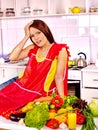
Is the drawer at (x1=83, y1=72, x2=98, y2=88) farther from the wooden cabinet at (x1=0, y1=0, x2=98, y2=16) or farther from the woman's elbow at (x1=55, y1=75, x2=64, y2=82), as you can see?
the woman's elbow at (x1=55, y1=75, x2=64, y2=82)

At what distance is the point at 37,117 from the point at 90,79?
2.24 m

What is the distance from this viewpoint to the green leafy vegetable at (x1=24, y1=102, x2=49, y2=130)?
1.57 m

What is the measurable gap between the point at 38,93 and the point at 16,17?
2.32m

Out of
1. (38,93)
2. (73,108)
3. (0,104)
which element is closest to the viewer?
(73,108)

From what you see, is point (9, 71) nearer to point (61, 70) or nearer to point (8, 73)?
point (8, 73)

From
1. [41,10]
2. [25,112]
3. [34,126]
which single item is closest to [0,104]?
[25,112]

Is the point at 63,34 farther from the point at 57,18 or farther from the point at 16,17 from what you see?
the point at 16,17

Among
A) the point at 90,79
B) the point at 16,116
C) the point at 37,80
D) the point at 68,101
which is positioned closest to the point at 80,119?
the point at 68,101

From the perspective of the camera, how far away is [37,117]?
1.56m

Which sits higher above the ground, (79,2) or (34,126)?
(79,2)

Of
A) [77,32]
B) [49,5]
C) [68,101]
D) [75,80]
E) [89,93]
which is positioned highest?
[49,5]

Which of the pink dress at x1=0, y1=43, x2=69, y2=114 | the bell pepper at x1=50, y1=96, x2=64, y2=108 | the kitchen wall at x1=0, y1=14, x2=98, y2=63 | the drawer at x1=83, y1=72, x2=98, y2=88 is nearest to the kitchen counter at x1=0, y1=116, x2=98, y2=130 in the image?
the bell pepper at x1=50, y1=96, x2=64, y2=108

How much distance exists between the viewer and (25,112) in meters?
1.74

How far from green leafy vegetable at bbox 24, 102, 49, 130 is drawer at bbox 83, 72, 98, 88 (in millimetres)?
2142
